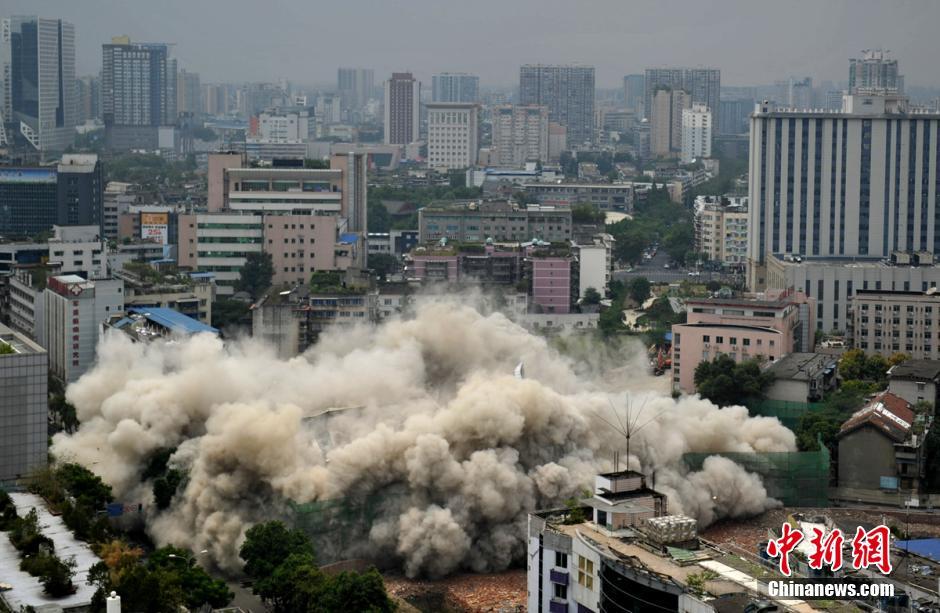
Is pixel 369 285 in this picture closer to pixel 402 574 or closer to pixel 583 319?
pixel 583 319

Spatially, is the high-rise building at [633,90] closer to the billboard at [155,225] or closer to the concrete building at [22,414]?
the billboard at [155,225]

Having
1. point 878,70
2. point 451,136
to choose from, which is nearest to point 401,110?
point 451,136

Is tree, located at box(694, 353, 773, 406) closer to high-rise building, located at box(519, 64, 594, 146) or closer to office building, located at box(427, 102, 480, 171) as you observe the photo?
office building, located at box(427, 102, 480, 171)

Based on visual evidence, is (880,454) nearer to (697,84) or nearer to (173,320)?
(173,320)

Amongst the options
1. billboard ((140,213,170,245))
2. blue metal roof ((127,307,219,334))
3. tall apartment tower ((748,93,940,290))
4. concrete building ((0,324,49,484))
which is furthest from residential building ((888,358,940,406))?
billboard ((140,213,170,245))

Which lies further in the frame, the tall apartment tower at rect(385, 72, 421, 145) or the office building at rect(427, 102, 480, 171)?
the tall apartment tower at rect(385, 72, 421, 145)
